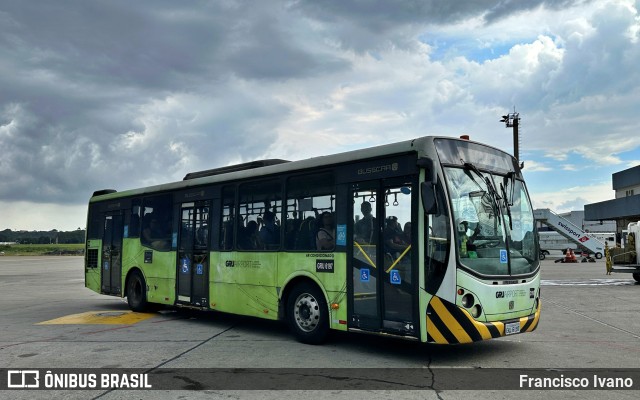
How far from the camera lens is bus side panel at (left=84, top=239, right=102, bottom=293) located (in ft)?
50.0

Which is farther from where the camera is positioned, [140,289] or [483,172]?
[140,289]

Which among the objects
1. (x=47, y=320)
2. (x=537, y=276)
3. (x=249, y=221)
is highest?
(x=249, y=221)

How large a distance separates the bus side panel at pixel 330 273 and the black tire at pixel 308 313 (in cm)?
20

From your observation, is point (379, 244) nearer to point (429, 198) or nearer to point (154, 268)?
point (429, 198)

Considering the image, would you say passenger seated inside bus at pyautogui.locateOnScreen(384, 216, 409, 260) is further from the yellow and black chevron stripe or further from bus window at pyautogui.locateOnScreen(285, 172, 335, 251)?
bus window at pyautogui.locateOnScreen(285, 172, 335, 251)

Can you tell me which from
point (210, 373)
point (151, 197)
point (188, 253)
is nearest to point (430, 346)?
point (210, 373)

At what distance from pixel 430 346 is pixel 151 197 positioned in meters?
Result: 7.73

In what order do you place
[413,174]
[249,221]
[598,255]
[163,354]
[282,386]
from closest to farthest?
[282,386] → [413,174] → [163,354] → [249,221] → [598,255]

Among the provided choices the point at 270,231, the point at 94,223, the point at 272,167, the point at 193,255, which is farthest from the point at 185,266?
the point at 94,223

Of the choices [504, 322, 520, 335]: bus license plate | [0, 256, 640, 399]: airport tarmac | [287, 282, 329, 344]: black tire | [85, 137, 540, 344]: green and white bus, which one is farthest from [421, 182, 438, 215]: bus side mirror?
[287, 282, 329, 344]: black tire

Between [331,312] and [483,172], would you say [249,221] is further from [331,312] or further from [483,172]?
[483,172]

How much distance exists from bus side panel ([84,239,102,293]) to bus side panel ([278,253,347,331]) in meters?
8.13

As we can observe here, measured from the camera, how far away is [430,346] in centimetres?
879

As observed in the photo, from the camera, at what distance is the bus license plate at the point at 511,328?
24.5 ft
